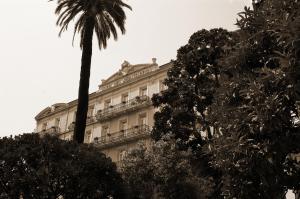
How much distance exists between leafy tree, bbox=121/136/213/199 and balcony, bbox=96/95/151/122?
70.9ft

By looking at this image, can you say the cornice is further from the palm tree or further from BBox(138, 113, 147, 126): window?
the palm tree

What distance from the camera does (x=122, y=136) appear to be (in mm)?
42594

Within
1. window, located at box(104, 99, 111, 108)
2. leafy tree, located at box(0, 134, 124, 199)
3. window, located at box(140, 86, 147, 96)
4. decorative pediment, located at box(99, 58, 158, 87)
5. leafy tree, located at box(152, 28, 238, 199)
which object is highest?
decorative pediment, located at box(99, 58, 158, 87)

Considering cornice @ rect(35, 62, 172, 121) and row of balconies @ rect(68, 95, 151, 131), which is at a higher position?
cornice @ rect(35, 62, 172, 121)

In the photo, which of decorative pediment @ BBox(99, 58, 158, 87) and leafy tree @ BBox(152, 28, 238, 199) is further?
decorative pediment @ BBox(99, 58, 158, 87)

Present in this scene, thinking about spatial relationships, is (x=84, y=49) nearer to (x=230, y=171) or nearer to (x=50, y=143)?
(x=50, y=143)

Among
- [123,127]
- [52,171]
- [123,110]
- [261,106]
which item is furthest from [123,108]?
[261,106]

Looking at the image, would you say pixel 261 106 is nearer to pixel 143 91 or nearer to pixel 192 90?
pixel 192 90

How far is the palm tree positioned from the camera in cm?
2208

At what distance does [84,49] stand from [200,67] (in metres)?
6.35

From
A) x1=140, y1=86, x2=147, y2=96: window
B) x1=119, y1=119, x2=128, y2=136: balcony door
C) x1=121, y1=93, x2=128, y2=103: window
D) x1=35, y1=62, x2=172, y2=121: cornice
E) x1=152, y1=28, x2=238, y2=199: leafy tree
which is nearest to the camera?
x1=152, y1=28, x2=238, y2=199: leafy tree

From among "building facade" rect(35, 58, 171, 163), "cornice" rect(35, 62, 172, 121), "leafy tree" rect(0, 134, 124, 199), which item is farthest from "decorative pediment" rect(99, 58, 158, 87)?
"leafy tree" rect(0, 134, 124, 199)

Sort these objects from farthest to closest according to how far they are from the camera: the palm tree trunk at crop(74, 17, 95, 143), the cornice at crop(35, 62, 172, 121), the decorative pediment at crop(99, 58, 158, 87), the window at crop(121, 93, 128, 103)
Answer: the window at crop(121, 93, 128, 103)
the decorative pediment at crop(99, 58, 158, 87)
the cornice at crop(35, 62, 172, 121)
the palm tree trunk at crop(74, 17, 95, 143)

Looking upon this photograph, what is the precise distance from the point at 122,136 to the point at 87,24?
A: 2014 cm
